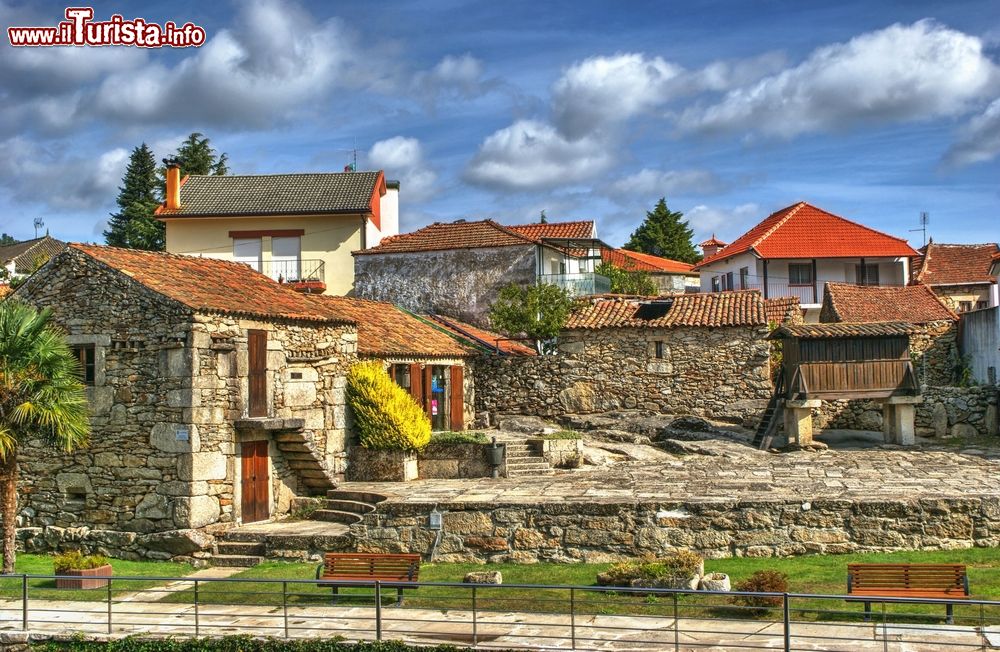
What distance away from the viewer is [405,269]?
3591cm

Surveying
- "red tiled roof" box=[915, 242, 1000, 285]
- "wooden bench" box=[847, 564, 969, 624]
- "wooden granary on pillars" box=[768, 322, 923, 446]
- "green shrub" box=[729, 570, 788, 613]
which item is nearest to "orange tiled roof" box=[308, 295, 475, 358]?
"wooden granary on pillars" box=[768, 322, 923, 446]

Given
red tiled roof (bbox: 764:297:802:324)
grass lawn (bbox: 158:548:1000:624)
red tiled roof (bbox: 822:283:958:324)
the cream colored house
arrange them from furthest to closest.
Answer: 1. the cream colored house
2. red tiled roof (bbox: 822:283:958:324)
3. red tiled roof (bbox: 764:297:802:324)
4. grass lawn (bbox: 158:548:1000:624)

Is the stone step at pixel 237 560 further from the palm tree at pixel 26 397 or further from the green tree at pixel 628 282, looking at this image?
the green tree at pixel 628 282

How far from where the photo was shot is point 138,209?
55281 millimetres

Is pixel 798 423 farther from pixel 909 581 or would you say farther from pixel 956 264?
pixel 956 264

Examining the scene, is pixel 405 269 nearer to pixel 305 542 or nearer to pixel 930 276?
pixel 305 542

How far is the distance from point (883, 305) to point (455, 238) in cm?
1546

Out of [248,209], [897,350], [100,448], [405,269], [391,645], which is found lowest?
[391,645]

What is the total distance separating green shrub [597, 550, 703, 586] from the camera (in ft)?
46.9

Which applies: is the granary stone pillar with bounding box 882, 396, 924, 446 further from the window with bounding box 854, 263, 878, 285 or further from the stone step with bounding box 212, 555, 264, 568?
the window with bounding box 854, 263, 878, 285

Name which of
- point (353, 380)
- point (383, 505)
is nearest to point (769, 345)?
point (353, 380)

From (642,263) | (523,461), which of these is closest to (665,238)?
(642,263)

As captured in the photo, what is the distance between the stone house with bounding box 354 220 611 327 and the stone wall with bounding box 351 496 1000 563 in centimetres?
1715

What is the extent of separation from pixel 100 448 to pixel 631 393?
15.3 m
